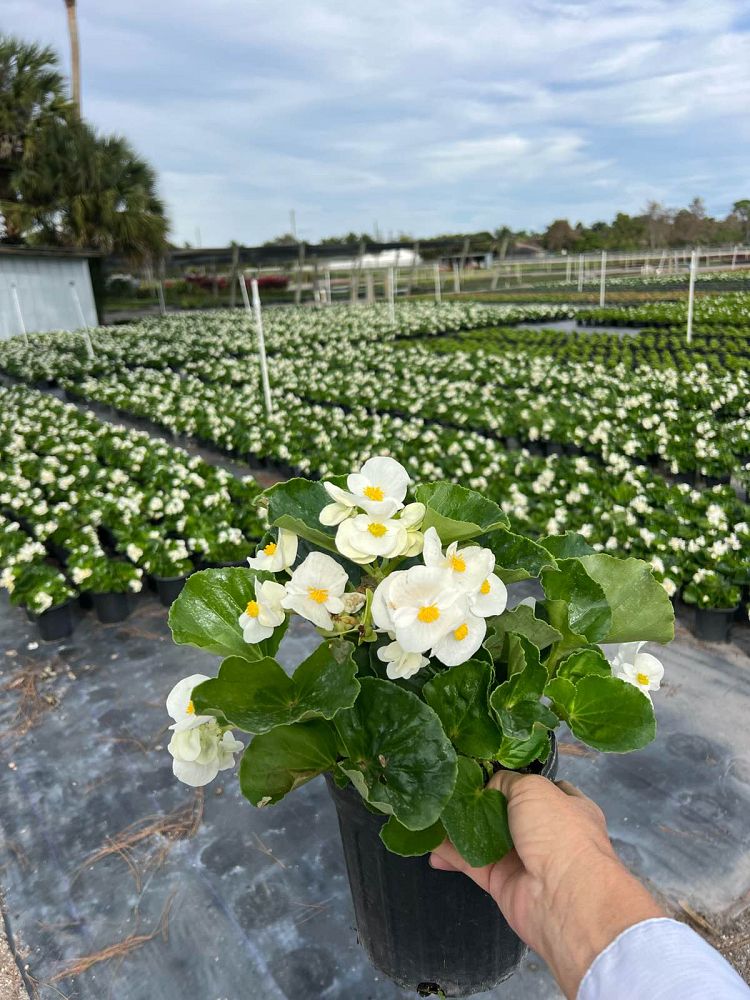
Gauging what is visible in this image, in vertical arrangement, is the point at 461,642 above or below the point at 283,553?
below

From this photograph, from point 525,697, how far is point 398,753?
0.85 feet

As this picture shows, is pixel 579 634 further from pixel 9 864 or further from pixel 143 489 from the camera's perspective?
pixel 143 489

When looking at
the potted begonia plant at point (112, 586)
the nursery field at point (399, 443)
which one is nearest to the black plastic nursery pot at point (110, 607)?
the potted begonia plant at point (112, 586)

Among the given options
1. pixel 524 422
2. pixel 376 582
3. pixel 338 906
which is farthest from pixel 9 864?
pixel 524 422

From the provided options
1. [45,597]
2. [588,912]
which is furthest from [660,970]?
[45,597]

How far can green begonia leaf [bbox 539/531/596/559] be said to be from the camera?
5.13 ft

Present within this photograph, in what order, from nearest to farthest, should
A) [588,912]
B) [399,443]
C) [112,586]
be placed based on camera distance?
[588,912] < [112,586] < [399,443]

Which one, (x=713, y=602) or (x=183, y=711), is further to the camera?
(x=713, y=602)

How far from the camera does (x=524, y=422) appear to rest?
296 inches

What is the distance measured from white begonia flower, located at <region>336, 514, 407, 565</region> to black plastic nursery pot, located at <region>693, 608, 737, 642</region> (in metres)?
3.13

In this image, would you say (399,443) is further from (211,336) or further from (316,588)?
(211,336)

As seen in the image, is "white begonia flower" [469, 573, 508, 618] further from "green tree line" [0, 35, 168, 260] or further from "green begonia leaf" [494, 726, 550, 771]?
"green tree line" [0, 35, 168, 260]

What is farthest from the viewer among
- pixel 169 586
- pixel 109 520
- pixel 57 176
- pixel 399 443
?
pixel 57 176

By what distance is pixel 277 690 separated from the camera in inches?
48.8
